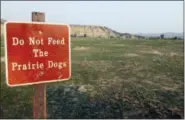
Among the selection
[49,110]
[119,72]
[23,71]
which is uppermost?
[23,71]

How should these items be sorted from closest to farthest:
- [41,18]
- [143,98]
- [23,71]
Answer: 1. [23,71]
2. [41,18]
3. [143,98]

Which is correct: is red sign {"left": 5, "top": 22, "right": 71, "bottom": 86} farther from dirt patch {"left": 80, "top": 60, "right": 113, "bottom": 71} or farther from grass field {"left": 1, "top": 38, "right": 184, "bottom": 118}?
dirt patch {"left": 80, "top": 60, "right": 113, "bottom": 71}

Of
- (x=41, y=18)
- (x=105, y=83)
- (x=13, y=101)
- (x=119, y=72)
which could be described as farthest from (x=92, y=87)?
(x=41, y=18)

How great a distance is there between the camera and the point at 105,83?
8469 millimetres

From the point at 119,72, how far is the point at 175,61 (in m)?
1.71

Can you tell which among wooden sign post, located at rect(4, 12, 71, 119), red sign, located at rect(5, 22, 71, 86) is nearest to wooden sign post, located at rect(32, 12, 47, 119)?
wooden sign post, located at rect(4, 12, 71, 119)


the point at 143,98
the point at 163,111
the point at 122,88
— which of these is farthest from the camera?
the point at 122,88

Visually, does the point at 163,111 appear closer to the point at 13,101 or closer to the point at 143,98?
the point at 143,98

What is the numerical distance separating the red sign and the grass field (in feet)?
14.1

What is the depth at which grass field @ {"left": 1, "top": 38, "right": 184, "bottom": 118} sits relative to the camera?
22.9 ft

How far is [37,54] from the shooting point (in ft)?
8.34

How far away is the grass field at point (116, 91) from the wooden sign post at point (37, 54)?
426cm

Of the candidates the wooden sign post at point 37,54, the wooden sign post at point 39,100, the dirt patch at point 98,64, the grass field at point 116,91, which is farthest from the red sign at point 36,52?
the dirt patch at point 98,64

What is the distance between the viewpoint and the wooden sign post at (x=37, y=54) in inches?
95.8
